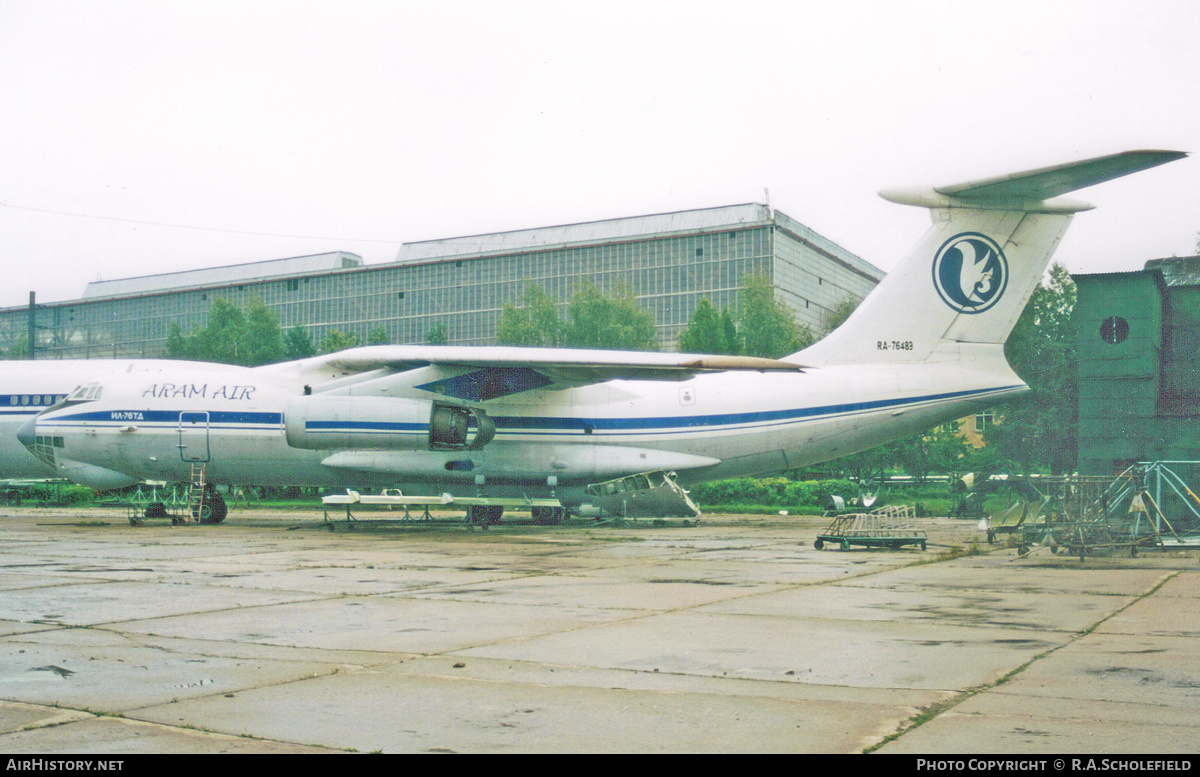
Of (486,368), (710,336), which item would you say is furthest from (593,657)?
(710,336)

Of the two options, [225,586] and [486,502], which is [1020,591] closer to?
[225,586]

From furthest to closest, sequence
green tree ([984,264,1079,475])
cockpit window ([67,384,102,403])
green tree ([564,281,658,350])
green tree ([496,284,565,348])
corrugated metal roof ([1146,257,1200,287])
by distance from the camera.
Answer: green tree ([496,284,565,348]), green tree ([564,281,658,350]), green tree ([984,264,1079,475]), corrugated metal roof ([1146,257,1200,287]), cockpit window ([67,384,102,403])

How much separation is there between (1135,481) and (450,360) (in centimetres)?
1228

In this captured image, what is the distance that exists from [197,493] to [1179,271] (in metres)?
22.6

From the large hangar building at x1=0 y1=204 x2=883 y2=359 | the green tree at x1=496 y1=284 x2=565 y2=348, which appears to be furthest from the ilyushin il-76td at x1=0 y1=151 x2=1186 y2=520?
the large hangar building at x1=0 y1=204 x2=883 y2=359

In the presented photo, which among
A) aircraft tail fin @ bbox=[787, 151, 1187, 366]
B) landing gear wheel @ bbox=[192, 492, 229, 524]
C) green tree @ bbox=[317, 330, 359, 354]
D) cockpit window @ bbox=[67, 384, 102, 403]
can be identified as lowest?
landing gear wheel @ bbox=[192, 492, 229, 524]

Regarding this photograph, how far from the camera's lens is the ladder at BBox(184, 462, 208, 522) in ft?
65.4

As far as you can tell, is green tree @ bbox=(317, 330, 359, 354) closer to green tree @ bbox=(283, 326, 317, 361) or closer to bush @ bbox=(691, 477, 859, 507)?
green tree @ bbox=(283, 326, 317, 361)

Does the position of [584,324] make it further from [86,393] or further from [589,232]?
[86,393]

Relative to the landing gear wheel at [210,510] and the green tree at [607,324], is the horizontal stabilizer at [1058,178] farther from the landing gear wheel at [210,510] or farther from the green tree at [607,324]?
the green tree at [607,324]

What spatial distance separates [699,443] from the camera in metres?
20.6

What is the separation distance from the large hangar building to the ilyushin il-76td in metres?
40.3

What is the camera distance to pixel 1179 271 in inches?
876
